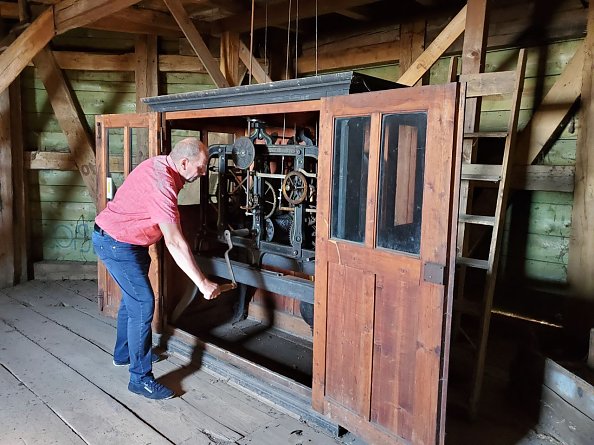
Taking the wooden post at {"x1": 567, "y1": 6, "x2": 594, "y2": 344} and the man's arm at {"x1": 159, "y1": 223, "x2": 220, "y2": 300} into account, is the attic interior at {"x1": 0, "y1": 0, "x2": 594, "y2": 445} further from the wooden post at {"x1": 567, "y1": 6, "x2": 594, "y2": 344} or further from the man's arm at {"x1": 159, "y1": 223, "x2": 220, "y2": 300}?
the man's arm at {"x1": 159, "y1": 223, "x2": 220, "y2": 300}

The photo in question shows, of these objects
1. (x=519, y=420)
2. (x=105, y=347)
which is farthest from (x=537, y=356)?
(x=105, y=347)

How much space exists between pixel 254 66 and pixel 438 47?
1718 millimetres

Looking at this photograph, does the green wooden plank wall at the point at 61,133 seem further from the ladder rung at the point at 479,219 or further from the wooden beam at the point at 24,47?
the ladder rung at the point at 479,219

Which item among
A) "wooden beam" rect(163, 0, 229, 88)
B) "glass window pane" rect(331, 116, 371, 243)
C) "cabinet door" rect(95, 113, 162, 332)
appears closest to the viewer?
"glass window pane" rect(331, 116, 371, 243)

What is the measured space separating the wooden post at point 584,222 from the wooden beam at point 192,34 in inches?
101

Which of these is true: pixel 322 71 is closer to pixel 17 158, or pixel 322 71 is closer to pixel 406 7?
pixel 406 7

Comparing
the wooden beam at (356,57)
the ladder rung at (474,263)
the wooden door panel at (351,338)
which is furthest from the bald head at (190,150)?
the wooden beam at (356,57)

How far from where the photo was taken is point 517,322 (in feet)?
11.5

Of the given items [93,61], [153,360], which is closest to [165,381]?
[153,360]

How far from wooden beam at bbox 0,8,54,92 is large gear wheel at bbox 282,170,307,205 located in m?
2.46

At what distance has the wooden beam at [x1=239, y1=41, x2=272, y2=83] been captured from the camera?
4.15 m

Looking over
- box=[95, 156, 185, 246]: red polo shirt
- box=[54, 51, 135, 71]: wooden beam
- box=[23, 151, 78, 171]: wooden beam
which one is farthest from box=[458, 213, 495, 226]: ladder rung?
box=[23, 151, 78, 171]: wooden beam

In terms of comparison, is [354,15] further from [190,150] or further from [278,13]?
[190,150]

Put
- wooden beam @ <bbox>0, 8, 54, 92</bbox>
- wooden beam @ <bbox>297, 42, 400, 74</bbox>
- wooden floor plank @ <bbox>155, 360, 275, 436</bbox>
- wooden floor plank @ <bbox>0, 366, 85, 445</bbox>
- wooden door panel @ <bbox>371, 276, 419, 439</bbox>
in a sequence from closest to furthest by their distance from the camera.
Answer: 1. wooden door panel @ <bbox>371, 276, 419, 439</bbox>
2. wooden floor plank @ <bbox>0, 366, 85, 445</bbox>
3. wooden floor plank @ <bbox>155, 360, 275, 436</bbox>
4. wooden beam @ <bbox>0, 8, 54, 92</bbox>
5. wooden beam @ <bbox>297, 42, 400, 74</bbox>
